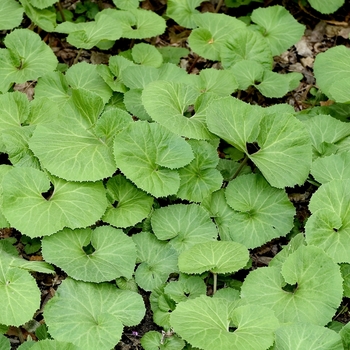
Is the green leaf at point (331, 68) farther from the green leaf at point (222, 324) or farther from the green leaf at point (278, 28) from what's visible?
the green leaf at point (222, 324)

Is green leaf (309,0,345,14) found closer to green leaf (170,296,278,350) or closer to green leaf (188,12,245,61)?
green leaf (188,12,245,61)

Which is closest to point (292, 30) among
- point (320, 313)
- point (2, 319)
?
point (320, 313)

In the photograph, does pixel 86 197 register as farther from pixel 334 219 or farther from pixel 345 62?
pixel 345 62

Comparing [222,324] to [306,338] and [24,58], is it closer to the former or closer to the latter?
[306,338]

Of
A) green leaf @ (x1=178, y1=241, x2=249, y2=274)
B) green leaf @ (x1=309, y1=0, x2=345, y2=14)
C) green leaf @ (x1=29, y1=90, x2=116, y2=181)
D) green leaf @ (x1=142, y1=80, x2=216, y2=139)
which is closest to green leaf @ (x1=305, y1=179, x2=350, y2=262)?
Answer: green leaf @ (x1=178, y1=241, x2=249, y2=274)

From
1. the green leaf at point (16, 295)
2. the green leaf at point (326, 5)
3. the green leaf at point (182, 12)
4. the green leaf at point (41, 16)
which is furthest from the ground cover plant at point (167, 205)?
the green leaf at point (326, 5)
